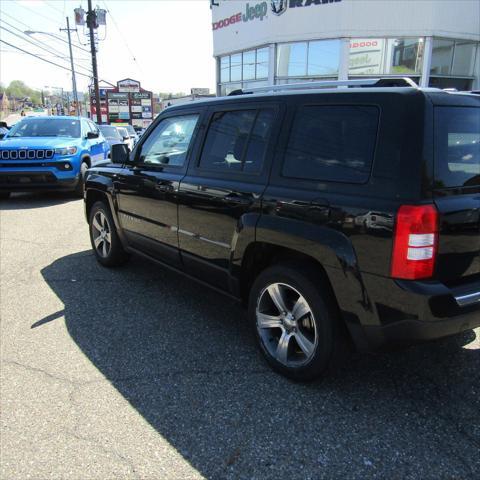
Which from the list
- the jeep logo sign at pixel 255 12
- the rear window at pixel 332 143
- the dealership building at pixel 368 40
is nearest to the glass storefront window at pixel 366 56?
the dealership building at pixel 368 40

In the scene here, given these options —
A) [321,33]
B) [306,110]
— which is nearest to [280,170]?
[306,110]

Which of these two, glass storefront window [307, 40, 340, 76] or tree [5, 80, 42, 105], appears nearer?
glass storefront window [307, 40, 340, 76]

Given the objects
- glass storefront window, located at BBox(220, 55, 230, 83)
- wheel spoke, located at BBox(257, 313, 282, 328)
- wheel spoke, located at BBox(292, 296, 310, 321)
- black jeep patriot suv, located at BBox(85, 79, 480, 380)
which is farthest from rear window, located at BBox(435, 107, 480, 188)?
glass storefront window, located at BBox(220, 55, 230, 83)

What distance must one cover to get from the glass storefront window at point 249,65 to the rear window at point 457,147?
17266 mm

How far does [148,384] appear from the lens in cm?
297

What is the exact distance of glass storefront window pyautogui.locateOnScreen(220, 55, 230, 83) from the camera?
67.4ft

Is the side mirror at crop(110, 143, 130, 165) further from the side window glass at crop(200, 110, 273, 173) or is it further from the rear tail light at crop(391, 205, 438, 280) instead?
the rear tail light at crop(391, 205, 438, 280)

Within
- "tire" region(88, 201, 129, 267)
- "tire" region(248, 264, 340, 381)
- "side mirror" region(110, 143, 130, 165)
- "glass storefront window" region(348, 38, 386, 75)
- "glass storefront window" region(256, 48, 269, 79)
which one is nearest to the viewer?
"tire" region(248, 264, 340, 381)

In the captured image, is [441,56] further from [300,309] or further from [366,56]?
[300,309]

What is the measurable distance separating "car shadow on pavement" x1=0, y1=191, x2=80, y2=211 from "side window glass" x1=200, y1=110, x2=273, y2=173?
6889mm

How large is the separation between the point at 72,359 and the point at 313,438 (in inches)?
72.9

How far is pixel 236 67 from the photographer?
1983 cm

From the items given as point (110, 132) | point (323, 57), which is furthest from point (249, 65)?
point (110, 132)

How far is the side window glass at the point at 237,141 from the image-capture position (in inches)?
120
